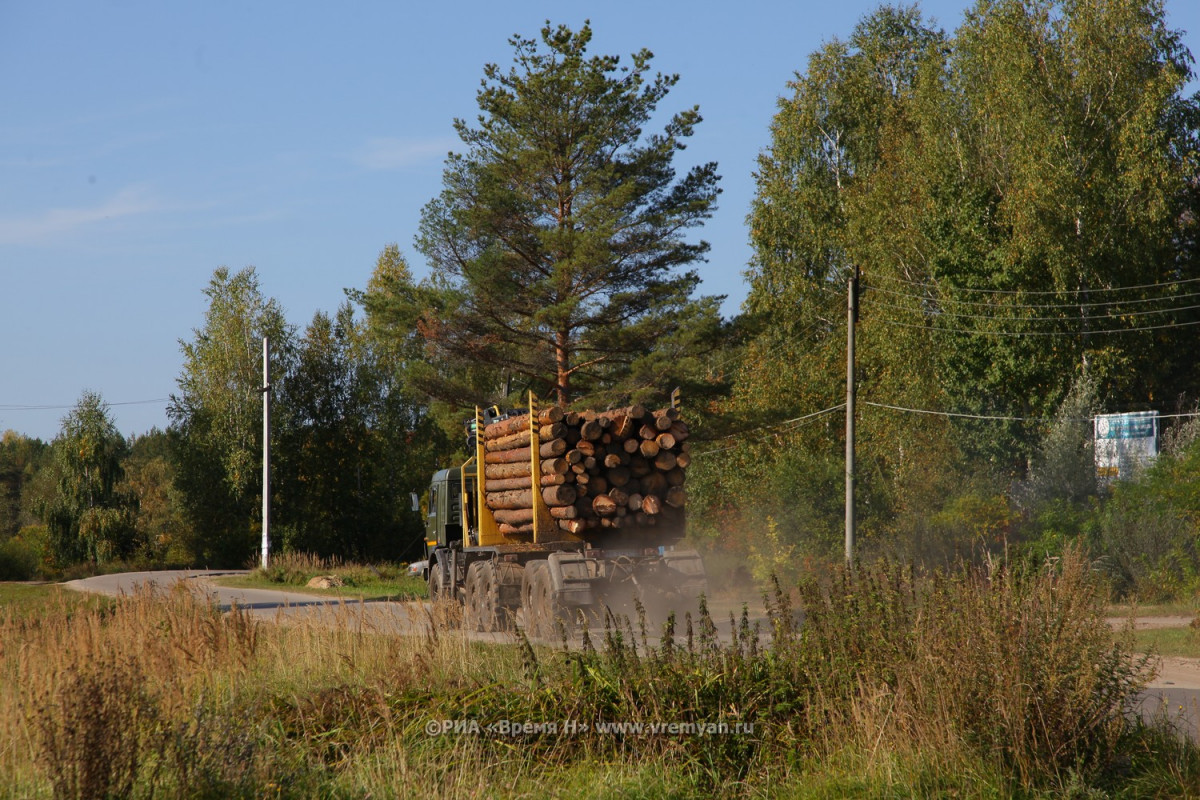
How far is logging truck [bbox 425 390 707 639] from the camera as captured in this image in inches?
605

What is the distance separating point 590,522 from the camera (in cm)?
1594

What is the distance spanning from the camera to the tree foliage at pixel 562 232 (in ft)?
96.0

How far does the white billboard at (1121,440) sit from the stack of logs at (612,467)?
51.3 feet

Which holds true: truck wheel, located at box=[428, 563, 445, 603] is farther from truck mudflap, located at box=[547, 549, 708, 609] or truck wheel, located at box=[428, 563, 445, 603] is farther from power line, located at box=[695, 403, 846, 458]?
power line, located at box=[695, 403, 846, 458]

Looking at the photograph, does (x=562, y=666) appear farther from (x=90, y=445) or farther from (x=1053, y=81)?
(x=90, y=445)

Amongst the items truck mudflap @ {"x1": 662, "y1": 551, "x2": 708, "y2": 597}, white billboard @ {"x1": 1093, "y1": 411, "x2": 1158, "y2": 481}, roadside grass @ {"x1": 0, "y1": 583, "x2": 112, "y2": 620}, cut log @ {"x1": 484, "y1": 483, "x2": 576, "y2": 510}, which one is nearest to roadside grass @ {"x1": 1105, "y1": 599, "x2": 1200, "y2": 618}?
white billboard @ {"x1": 1093, "y1": 411, "x2": 1158, "y2": 481}

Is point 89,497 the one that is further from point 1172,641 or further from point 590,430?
point 1172,641

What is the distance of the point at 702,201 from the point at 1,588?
20366 millimetres

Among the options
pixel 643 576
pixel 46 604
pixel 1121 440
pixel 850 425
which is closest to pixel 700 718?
pixel 46 604

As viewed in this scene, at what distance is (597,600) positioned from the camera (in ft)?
50.1

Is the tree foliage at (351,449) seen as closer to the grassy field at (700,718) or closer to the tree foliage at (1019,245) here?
the tree foliage at (1019,245)

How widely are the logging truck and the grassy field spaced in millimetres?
7204

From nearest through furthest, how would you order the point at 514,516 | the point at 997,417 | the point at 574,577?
1. the point at 574,577
2. the point at 514,516
3. the point at 997,417

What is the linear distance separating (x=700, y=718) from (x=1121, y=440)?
23.8 metres
